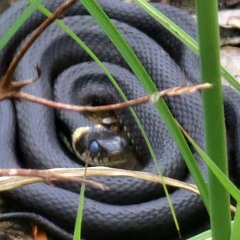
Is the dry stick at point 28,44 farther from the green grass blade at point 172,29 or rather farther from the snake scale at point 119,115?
the snake scale at point 119,115

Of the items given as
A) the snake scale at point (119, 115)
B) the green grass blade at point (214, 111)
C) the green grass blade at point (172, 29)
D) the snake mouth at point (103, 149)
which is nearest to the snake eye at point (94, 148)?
the snake mouth at point (103, 149)

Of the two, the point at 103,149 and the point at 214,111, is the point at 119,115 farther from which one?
the point at 214,111

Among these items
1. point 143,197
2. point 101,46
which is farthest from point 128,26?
point 143,197

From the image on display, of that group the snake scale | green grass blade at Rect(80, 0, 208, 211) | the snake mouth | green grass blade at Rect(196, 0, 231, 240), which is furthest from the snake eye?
green grass blade at Rect(196, 0, 231, 240)

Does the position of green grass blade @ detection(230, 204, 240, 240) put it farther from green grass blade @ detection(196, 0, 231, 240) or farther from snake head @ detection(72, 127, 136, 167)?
snake head @ detection(72, 127, 136, 167)

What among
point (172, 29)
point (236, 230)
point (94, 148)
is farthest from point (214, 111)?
point (94, 148)

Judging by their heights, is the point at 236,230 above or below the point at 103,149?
above
